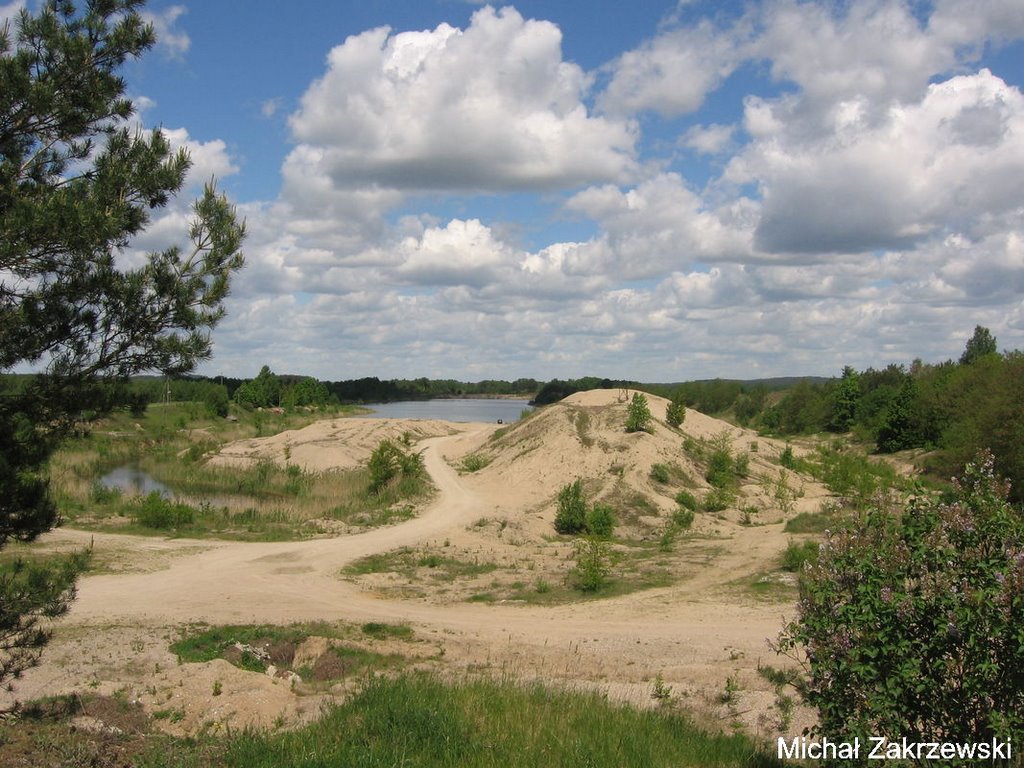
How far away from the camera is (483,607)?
63.4ft

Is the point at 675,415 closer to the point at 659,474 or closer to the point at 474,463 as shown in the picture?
the point at 659,474

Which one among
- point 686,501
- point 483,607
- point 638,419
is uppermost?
point 638,419

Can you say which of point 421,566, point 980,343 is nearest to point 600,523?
point 421,566

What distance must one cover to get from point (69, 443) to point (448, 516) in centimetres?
2387

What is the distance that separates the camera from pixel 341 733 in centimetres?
721

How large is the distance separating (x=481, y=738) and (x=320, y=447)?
157 feet

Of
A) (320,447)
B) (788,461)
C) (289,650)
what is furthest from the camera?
(320,447)

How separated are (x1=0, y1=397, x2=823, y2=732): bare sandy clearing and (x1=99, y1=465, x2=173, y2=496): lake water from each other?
48.2 ft

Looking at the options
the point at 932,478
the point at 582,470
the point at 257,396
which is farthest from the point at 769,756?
the point at 257,396

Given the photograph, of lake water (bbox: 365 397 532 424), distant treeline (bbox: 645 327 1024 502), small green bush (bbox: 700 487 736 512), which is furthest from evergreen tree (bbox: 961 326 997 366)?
Answer: small green bush (bbox: 700 487 736 512)

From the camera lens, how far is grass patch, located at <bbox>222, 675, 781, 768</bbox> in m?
6.57

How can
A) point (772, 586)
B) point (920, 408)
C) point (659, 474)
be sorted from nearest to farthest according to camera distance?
point (772, 586)
point (659, 474)
point (920, 408)

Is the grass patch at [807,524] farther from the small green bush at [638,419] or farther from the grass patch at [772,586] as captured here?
the small green bush at [638,419]

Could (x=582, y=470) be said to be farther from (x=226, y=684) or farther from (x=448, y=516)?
(x=226, y=684)
